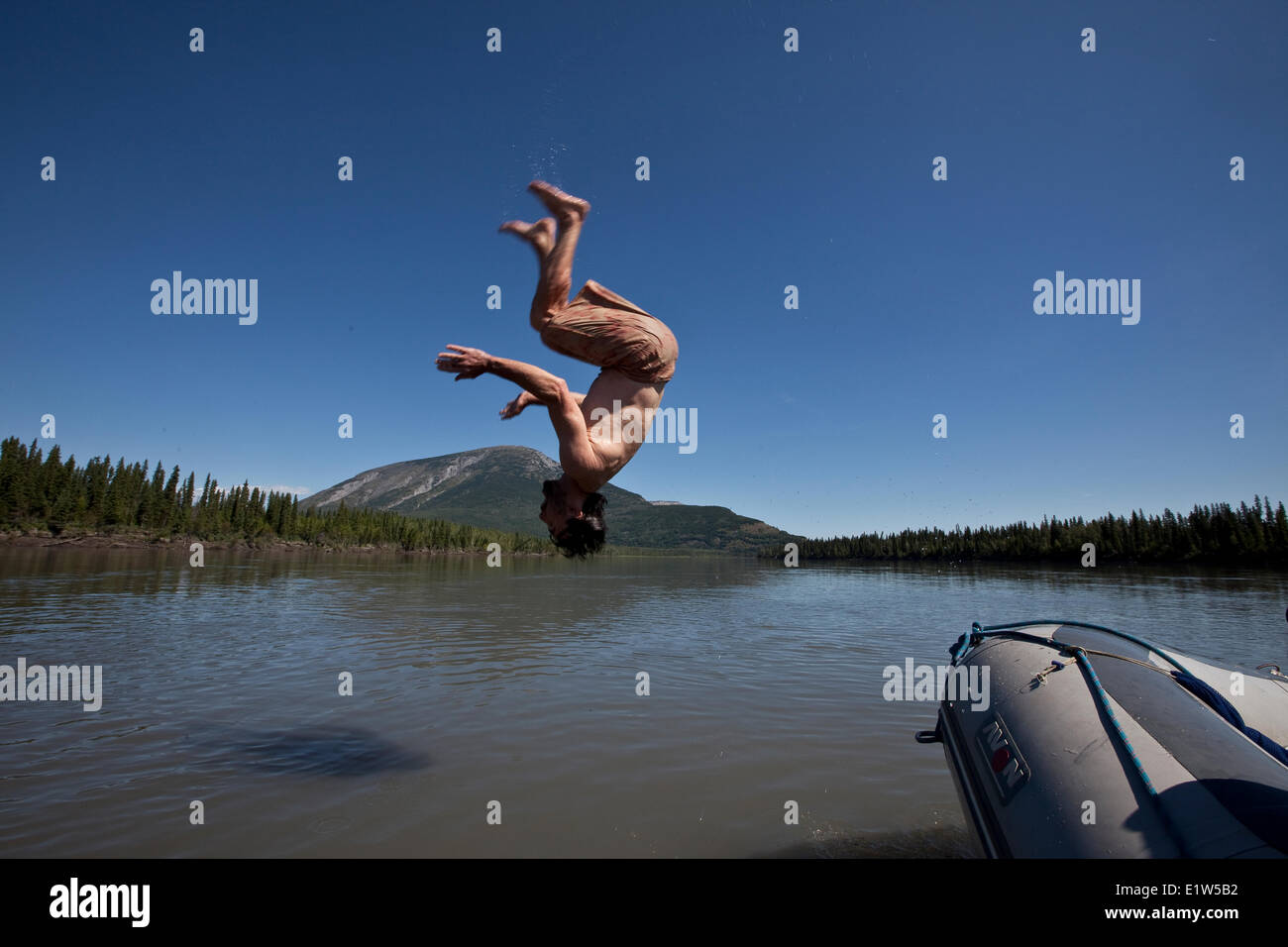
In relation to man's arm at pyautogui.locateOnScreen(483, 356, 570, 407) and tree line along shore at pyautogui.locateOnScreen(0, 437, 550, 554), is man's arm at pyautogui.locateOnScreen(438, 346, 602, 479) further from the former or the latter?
tree line along shore at pyautogui.locateOnScreen(0, 437, 550, 554)

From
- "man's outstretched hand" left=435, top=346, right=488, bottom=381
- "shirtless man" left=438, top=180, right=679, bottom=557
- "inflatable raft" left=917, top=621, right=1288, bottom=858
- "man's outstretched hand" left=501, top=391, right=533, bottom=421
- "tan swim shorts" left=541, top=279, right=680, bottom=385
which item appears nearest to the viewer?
"inflatable raft" left=917, top=621, right=1288, bottom=858

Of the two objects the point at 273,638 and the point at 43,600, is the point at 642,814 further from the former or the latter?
the point at 43,600

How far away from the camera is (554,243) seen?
4.83 meters

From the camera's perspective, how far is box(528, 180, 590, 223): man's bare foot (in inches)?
183

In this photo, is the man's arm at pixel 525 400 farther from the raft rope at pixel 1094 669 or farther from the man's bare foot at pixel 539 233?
the raft rope at pixel 1094 669

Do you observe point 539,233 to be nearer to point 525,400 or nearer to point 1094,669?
point 525,400

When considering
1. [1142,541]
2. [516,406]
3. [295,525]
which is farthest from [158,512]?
[1142,541]

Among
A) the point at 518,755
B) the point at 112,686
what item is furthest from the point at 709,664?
the point at 112,686

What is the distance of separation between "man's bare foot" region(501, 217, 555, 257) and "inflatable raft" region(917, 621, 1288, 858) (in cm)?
541

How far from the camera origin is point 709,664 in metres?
14.8

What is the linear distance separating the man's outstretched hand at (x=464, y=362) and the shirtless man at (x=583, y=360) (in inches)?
0.4

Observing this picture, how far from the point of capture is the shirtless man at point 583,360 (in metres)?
4.69

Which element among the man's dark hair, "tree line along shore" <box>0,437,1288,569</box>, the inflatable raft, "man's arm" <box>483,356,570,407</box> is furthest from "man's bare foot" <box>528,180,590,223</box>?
"tree line along shore" <box>0,437,1288,569</box>

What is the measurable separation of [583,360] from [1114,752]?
4824mm
